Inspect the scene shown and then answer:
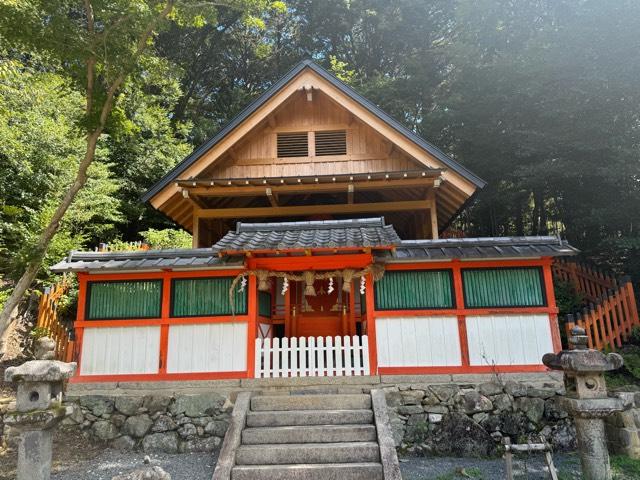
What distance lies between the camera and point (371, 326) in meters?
7.48

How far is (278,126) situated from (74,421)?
760 centimetres

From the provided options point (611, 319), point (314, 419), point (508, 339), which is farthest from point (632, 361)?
point (314, 419)

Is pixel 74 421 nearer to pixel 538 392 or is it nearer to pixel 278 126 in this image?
pixel 278 126

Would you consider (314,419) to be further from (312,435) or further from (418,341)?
(418,341)

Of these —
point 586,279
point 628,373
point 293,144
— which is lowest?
point 628,373

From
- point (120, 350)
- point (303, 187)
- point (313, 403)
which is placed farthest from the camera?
point (303, 187)

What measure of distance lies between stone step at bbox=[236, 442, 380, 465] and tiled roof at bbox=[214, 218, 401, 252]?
2.99 meters

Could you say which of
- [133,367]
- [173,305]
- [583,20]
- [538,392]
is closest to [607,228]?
[583,20]

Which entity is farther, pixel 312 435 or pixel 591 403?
pixel 312 435

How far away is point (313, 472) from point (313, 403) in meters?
1.37

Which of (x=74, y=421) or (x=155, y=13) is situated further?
(x=155, y=13)

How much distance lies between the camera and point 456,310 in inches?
296

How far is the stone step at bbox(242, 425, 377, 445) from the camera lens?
5.99 meters

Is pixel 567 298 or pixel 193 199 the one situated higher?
pixel 193 199
